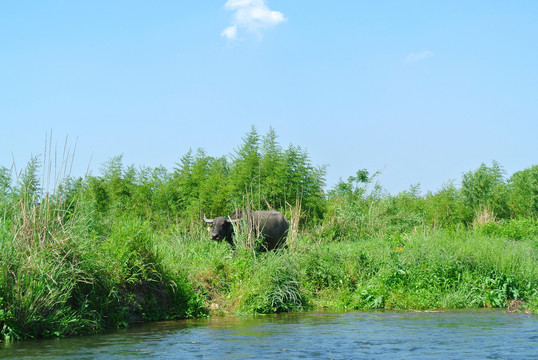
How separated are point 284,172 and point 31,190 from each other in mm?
9711

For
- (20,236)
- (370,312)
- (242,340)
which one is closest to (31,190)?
(20,236)

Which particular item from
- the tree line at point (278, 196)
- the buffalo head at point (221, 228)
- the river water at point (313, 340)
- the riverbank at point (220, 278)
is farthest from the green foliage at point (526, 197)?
the river water at point (313, 340)

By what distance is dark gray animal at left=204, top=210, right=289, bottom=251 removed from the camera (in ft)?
A: 43.1

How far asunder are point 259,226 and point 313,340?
645 centimetres

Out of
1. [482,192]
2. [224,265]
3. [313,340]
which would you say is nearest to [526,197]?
[482,192]

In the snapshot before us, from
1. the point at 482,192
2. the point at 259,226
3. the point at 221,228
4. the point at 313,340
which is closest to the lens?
the point at 313,340

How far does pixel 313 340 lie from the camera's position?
7.48 m

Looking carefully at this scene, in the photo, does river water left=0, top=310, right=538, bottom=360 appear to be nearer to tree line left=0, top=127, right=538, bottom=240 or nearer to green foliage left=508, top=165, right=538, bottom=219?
tree line left=0, top=127, right=538, bottom=240

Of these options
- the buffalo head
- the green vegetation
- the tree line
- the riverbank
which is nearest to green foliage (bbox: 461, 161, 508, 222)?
the tree line

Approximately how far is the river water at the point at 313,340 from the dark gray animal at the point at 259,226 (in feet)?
11.9

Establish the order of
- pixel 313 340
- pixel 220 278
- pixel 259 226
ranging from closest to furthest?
pixel 313 340, pixel 220 278, pixel 259 226

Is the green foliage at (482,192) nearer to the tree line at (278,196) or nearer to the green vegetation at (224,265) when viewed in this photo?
the tree line at (278,196)

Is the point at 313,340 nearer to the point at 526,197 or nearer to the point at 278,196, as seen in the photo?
the point at 278,196

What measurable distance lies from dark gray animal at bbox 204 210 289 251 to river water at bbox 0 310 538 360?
3.64m
